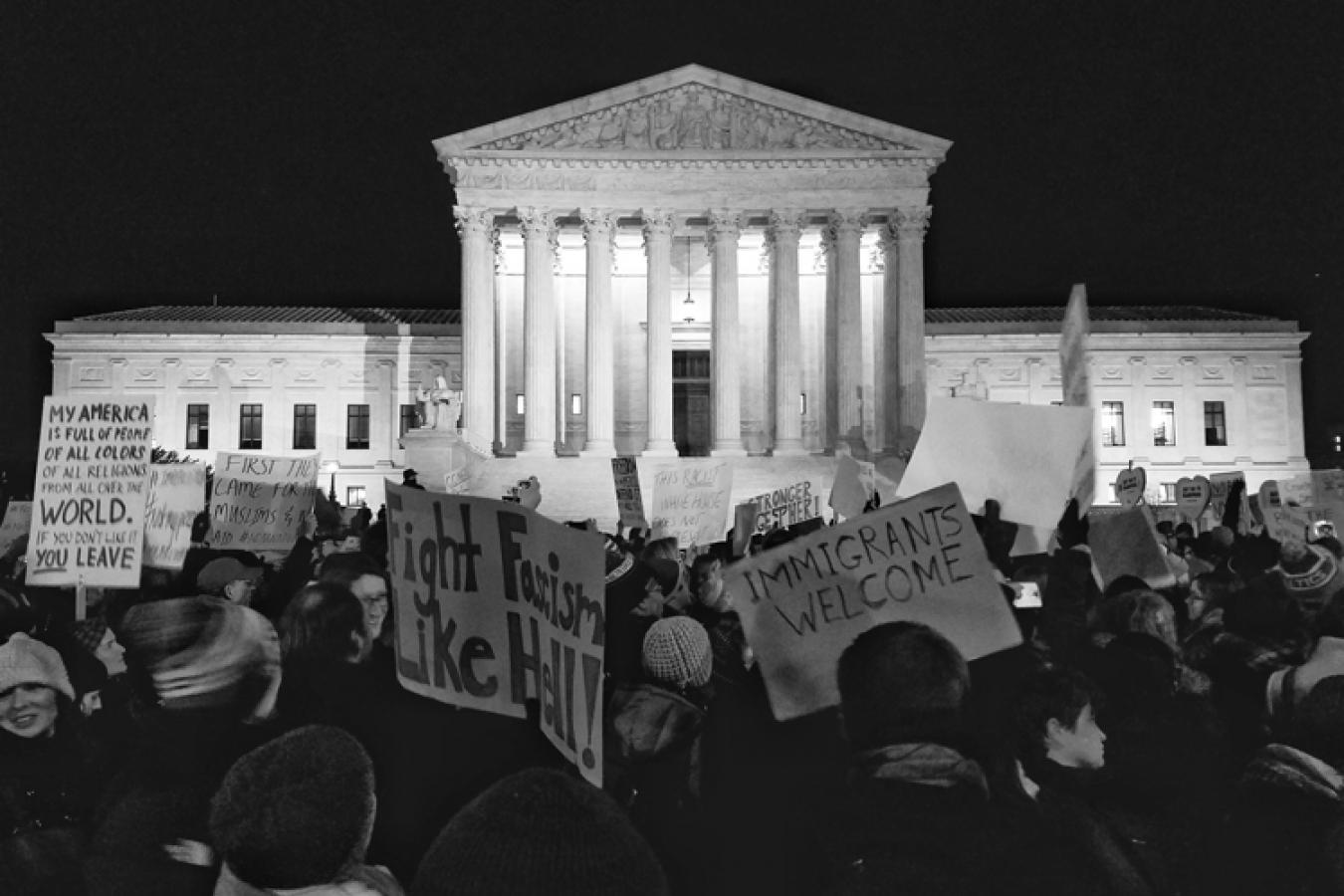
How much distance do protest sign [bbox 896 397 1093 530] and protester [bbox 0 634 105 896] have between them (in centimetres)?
527

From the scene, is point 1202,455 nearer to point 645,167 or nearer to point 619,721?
point 645,167

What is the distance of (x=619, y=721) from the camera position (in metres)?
4.57

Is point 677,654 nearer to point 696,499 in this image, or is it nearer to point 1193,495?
point 696,499

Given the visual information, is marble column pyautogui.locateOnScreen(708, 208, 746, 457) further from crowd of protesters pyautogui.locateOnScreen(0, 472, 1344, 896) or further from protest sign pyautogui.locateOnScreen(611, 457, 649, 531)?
crowd of protesters pyautogui.locateOnScreen(0, 472, 1344, 896)

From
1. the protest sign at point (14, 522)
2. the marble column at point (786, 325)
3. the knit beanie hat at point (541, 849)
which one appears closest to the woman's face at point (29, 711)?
the knit beanie hat at point (541, 849)

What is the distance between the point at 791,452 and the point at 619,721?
37.9m

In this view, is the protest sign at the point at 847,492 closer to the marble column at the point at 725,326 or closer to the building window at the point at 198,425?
the marble column at the point at 725,326

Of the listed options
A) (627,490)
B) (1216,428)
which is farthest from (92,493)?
(1216,428)

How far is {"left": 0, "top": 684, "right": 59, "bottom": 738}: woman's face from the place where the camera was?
4.73m

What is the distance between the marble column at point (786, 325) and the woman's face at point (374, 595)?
120 ft

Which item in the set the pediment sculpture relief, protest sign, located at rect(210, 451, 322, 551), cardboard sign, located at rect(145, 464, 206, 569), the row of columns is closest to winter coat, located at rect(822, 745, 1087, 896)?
cardboard sign, located at rect(145, 464, 206, 569)

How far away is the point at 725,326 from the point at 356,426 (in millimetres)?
17527

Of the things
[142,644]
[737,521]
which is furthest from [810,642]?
[737,521]

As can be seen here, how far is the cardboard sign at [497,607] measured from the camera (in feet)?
14.1
